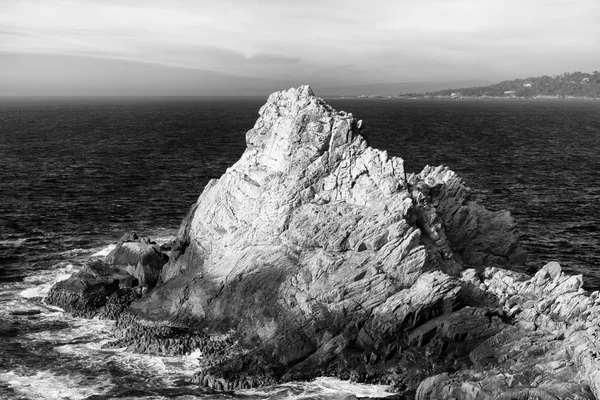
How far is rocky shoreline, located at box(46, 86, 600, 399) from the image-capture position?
3891cm

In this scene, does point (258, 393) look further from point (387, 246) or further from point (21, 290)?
point (21, 290)

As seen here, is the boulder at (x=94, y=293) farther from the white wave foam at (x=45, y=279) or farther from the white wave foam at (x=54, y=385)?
the white wave foam at (x=54, y=385)

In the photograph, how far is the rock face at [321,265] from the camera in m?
40.3

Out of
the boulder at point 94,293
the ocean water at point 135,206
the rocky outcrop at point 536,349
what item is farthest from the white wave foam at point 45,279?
the rocky outcrop at point 536,349

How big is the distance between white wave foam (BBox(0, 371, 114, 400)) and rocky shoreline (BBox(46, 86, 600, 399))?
4.73 meters

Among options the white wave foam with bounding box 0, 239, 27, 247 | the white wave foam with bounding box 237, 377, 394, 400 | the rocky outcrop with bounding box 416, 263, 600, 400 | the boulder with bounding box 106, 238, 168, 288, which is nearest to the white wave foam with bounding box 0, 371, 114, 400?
the white wave foam with bounding box 237, 377, 394, 400

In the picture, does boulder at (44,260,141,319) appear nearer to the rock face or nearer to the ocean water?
the ocean water

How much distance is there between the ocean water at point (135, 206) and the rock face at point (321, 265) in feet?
7.00

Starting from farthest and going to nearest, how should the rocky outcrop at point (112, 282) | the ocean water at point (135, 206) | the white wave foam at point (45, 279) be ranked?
the white wave foam at point (45, 279) → the rocky outcrop at point (112, 282) → the ocean water at point (135, 206)

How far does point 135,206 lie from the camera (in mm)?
78812

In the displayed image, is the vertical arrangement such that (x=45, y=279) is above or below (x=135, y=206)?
below

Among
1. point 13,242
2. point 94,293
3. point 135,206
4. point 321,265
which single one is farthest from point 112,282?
point 135,206

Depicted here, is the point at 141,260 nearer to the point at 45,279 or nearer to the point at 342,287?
the point at 45,279

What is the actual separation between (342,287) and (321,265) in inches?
86.1
